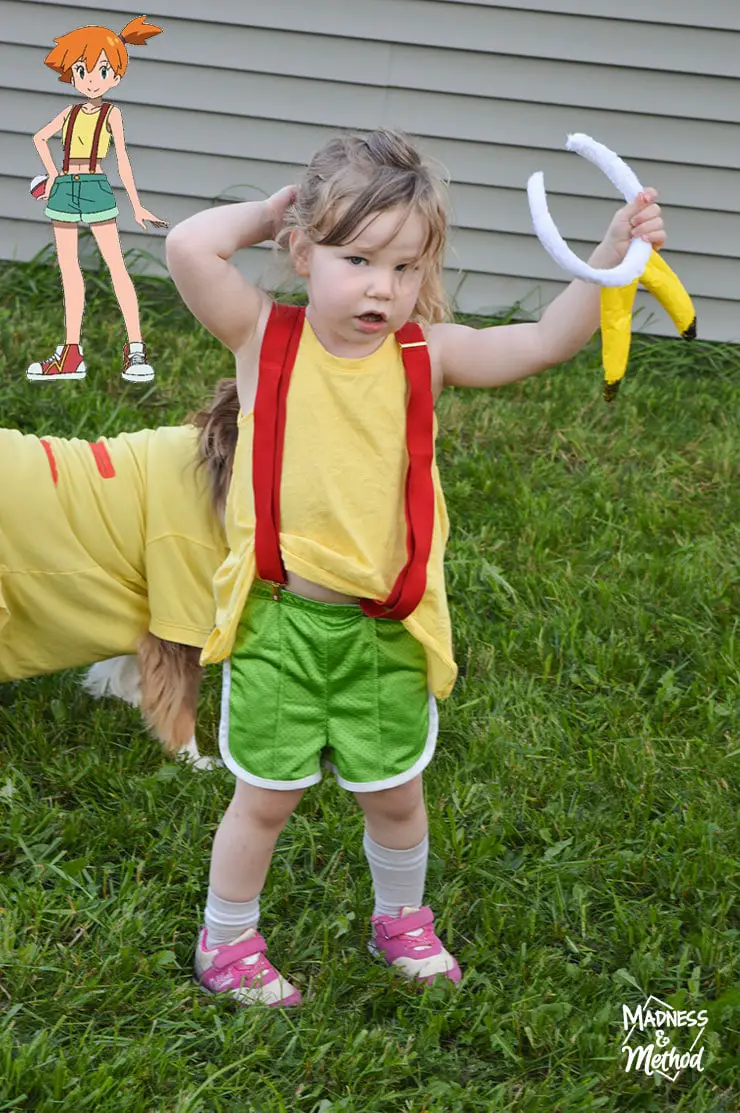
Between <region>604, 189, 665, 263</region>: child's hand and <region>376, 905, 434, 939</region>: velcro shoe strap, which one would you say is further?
<region>376, 905, 434, 939</region>: velcro shoe strap

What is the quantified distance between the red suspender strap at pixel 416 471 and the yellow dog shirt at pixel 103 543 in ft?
3.27

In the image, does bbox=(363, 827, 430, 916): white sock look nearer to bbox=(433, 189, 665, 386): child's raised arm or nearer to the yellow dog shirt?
the yellow dog shirt

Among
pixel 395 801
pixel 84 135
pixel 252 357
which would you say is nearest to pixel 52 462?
pixel 84 135

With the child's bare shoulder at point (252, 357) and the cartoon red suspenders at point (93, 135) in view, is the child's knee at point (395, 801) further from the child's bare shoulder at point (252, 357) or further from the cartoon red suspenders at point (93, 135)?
the cartoon red suspenders at point (93, 135)

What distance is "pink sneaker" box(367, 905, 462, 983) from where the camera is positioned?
8.87 feet

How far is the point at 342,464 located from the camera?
7.59ft

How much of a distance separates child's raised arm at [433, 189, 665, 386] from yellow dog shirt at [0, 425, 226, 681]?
3.26 feet

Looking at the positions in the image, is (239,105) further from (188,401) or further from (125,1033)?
(125,1033)

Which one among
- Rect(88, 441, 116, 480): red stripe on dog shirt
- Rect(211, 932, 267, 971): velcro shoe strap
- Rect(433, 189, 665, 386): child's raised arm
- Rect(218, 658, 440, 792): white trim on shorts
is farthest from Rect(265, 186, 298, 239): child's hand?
Rect(211, 932, 267, 971): velcro shoe strap

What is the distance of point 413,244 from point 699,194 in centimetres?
402

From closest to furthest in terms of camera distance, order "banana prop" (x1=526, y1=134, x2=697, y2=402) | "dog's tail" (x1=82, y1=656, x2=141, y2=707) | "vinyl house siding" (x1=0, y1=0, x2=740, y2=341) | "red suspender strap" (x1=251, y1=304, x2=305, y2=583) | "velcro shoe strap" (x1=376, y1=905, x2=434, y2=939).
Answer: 1. "banana prop" (x1=526, y1=134, x2=697, y2=402)
2. "red suspender strap" (x1=251, y1=304, x2=305, y2=583)
3. "velcro shoe strap" (x1=376, y1=905, x2=434, y2=939)
4. "dog's tail" (x1=82, y1=656, x2=141, y2=707)
5. "vinyl house siding" (x1=0, y1=0, x2=740, y2=341)

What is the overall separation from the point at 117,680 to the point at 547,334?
5.87ft

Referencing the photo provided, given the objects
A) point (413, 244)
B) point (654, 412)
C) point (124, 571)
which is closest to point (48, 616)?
point (124, 571)

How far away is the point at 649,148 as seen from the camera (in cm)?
569
